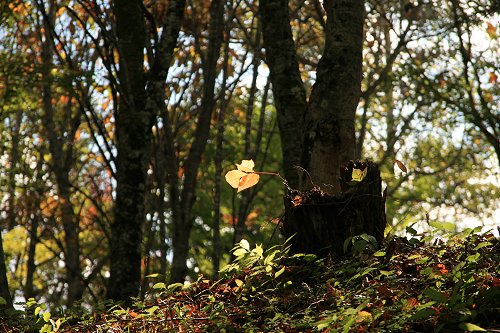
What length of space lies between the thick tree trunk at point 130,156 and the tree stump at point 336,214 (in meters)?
3.23

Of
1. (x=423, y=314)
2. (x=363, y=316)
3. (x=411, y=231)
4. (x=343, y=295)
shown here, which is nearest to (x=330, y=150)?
(x=411, y=231)

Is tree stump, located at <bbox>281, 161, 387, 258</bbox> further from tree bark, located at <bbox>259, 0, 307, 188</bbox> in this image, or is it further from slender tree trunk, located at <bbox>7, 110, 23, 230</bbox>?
slender tree trunk, located at <bbox>7, 110, 23, 230</bbox>

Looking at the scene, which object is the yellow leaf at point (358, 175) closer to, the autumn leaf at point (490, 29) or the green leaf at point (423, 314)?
the green leaf at point (423, 314)

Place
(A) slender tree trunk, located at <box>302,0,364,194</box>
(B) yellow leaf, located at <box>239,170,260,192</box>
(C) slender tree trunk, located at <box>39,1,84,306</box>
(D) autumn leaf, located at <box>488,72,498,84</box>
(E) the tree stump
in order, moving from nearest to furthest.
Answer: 1. (B) yellow leaf, located at <box>239,170,260,192</box>
2. (E) the tree stump
3. (A) slender tree trunk, located at <box>302,0,364,194</box>
4. (C) slender tree trunk, located at <box>39,1,84,306</box>
5. (D) autumn leaf, located at <box>488,72,498,84</box>

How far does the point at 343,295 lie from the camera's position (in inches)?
138

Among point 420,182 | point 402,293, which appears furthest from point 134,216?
point 420,182

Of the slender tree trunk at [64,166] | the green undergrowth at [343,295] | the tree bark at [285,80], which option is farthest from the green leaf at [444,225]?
the slender tree trunk at [64,166]

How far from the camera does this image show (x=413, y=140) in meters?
23.6

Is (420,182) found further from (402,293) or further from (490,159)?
(402,293)

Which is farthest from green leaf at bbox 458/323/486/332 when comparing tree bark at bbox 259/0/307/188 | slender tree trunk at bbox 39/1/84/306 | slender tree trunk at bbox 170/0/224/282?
slender tree trunk at bbox 39/1/84/306

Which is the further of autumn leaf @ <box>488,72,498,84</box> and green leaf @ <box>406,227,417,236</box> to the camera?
autumn leaf @ <box>488,72,498,84</box>

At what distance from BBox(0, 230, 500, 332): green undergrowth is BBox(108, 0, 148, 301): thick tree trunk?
2346 millimetres

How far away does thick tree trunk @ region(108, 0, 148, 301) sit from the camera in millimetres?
6887

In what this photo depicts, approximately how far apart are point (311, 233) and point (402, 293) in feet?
2.87
